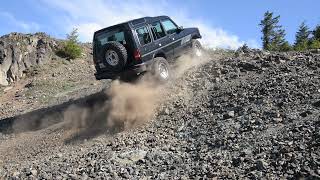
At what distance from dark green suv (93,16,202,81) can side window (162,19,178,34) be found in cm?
11

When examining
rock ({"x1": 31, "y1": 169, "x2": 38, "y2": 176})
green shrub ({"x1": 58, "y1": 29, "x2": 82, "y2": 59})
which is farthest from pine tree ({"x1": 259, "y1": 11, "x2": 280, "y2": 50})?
rock ({"x1": 31, "y1": 169, "x2": 38, "y2": 176})

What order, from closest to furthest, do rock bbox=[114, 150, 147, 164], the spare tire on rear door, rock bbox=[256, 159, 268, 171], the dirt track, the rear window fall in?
rock bbox=[256, 159, 268, 171], the dirt track, rock bbox=[114, 150, 147, 164], the spare tire on rear door, the rear window

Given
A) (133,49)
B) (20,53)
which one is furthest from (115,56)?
(20,53)

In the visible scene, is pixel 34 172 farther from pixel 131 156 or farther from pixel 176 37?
pixel 176 37

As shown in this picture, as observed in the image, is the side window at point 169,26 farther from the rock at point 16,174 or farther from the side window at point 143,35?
the rock at point 16,174

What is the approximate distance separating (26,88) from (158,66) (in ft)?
22.2

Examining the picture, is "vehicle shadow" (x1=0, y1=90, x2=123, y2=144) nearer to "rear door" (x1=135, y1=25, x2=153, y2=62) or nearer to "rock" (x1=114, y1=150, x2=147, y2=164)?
"rear door" (x1=135, y1=25, x2=153, y2=62)

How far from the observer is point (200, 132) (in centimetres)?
902

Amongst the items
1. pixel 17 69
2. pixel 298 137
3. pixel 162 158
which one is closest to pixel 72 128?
pixel 162 158

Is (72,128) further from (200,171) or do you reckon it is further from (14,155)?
(200,171)

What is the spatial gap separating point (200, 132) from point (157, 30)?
416 cm

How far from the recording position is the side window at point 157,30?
477 inches

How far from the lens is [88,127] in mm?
11117

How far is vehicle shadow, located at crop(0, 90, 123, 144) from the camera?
10719mm
